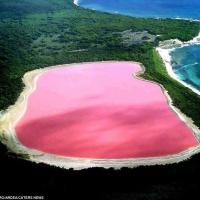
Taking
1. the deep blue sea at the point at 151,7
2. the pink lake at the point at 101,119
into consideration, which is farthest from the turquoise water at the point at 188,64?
the deep blue sea at the point at 151,7

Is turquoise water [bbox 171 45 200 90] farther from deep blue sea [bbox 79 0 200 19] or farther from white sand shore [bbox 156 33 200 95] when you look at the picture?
deep blue sea [bbox 79 0 200 19]

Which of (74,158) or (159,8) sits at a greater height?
(159,8)

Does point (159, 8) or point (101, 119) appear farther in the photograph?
point (159, 8)

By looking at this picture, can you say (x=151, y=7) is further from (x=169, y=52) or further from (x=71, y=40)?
(x=169, y=52)

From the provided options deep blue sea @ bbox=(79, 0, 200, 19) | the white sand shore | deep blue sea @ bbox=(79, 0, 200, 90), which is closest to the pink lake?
the white sand shore

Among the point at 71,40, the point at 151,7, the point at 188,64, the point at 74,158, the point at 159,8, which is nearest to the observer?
the point at 74,158

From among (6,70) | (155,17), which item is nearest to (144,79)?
(6,70)

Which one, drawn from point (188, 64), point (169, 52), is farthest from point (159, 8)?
point (188, 64)
